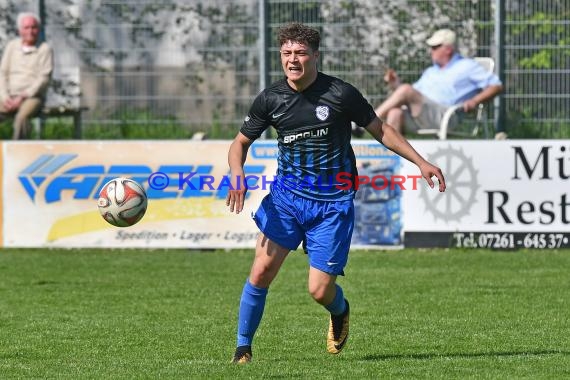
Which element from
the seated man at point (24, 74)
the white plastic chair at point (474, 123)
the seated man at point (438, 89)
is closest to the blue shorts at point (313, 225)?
the seated man at point (438, 89)

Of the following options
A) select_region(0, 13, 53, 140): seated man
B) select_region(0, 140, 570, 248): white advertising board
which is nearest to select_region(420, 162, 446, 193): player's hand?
select_region(0, 140, 570, 248): white advertising board

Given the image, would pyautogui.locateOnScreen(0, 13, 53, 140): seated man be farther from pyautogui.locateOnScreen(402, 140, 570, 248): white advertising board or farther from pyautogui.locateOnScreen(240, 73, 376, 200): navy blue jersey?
pyautogui.locateOnScreen(240, 73, 376, 200): navy blue jersey

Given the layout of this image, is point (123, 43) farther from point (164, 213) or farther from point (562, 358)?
point (562, 358)

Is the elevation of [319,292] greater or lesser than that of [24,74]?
lesser

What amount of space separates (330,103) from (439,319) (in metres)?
2.59

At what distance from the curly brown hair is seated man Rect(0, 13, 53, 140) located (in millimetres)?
8731

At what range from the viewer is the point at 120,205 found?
897cm

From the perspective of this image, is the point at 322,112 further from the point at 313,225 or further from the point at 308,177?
the point at 313,225

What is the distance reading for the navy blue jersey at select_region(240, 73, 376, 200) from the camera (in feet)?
26.1

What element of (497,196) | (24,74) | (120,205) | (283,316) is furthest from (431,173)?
Result: (24,74)

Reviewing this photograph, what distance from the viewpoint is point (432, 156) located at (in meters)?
14.5

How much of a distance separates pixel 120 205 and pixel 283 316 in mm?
1844

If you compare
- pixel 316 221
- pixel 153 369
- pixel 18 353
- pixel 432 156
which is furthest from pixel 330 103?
pixel 432 156

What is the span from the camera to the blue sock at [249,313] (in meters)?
7.94
